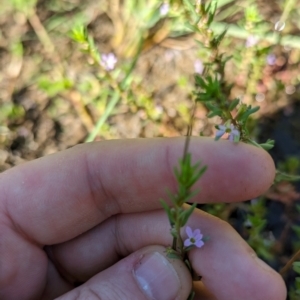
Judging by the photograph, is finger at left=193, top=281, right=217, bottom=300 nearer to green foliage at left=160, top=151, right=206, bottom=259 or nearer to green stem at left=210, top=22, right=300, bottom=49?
green foliage at left=160, top=151, right=206, bottom=259

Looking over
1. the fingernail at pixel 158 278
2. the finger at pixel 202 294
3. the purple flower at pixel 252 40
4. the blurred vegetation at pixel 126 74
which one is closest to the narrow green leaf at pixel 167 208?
the fingernail at pixel 158 278

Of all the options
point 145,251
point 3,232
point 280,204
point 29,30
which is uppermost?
point 29,30

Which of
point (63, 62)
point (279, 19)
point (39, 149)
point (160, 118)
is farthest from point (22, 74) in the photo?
point (279, 19)

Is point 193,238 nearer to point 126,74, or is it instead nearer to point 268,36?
point 126,74

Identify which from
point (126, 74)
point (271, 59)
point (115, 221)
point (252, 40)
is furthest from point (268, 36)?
point (115, 221)

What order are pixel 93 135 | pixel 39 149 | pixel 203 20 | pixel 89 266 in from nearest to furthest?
pixel 203 20
pixel 89 266
pixel 93 135
pixel 39 149

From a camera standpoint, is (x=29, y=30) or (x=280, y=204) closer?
(x=280, y=204)

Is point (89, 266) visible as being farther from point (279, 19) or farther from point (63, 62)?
point (279, 19)

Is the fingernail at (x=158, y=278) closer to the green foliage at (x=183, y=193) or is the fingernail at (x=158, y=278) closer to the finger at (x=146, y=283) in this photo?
the finger at (x=146, y=283)
